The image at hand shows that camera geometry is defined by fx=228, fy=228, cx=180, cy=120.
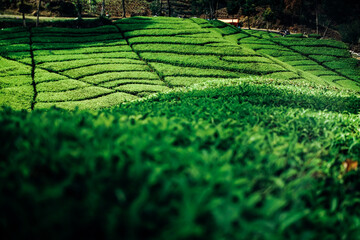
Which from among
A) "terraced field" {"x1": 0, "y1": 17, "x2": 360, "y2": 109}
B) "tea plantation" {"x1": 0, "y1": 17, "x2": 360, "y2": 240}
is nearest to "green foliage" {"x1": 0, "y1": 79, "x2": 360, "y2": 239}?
"tea plantation" {"x1": 0, "y1": 17, "x2": 360, "y2": 240}

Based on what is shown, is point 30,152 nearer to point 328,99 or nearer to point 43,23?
point 328,99

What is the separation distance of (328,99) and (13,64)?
1338 centimetres

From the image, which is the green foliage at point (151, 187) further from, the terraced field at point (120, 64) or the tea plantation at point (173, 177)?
the terraced field at point (120, 64)

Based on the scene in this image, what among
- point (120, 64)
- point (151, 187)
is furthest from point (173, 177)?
point (120, 64)

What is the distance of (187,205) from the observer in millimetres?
935

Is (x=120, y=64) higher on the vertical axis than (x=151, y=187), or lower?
higher

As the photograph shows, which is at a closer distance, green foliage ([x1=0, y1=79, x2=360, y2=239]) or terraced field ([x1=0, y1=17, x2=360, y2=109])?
green foliage ([x1=0, y1=79, x2=360, y2=239])

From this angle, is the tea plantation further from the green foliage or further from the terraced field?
the terraced field

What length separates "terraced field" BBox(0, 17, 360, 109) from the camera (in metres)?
9.70

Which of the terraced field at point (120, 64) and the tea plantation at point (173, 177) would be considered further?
the terraced field at point (120, 64)

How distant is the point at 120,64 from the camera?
12516 mm

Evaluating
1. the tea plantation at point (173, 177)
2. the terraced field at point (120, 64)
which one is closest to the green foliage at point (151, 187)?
the tea plantation at point (173, 177)

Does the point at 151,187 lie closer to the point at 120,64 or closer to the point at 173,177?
the point at 173,177

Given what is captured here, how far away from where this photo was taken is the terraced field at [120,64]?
970 cm
